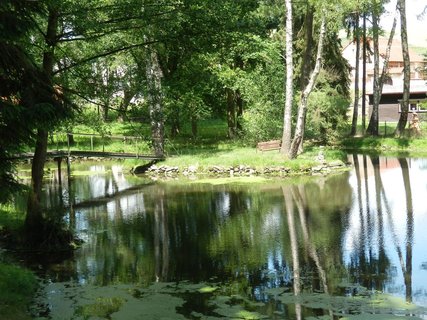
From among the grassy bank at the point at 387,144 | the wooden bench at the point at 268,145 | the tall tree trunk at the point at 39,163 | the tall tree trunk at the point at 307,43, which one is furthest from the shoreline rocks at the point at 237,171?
the tall tree trunk at the point at 39,163

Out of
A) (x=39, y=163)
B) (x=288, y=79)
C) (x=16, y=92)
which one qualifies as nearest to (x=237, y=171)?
(x=288, y=79)

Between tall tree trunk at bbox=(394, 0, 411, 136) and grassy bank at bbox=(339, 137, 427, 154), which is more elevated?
tall tree trunk at bbox=(394, 0, 411, 136)

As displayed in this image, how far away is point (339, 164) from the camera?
26875mm

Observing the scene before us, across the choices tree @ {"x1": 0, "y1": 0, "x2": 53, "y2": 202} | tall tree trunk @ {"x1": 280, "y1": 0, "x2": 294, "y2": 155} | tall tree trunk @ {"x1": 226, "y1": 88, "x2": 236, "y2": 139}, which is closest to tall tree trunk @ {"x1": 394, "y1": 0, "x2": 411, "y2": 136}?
tall tree trunk @ {"x1": 280, "y1": 0, "x2": 294, "y2": 155}

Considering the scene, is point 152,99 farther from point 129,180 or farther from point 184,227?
point 129,180

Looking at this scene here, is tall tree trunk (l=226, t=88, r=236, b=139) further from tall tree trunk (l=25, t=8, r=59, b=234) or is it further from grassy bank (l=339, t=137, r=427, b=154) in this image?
tall tree trunk (l=25, t=8, r=59, b=234)

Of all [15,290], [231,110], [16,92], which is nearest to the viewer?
[16,92]

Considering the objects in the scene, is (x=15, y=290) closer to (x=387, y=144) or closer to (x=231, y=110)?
(x=387, y=144)

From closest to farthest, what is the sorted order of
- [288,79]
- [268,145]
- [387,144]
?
[288,79]
[268,145]
[387,144]

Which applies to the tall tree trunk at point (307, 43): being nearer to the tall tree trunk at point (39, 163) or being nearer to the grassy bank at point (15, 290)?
the tall tree trunk at point (39, 163)

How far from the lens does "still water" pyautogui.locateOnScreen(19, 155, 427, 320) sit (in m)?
9.22

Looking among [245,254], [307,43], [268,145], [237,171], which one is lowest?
[245,254]

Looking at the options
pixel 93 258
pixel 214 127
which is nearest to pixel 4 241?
pixel 93 258

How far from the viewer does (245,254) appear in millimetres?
12680
